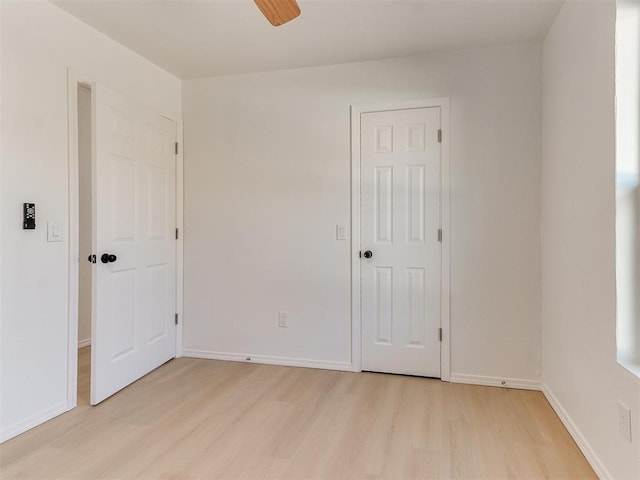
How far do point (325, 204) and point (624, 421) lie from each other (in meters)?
2.08

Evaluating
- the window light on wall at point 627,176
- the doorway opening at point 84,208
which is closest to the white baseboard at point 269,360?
the doorway opening at point 84,208

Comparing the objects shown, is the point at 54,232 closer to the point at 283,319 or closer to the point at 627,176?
the point at 283,319

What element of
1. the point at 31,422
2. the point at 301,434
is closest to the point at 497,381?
the point at 301,434

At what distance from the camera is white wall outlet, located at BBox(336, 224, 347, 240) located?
287cm

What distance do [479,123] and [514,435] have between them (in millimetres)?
1934

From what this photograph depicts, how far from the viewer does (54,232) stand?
2.14 meters

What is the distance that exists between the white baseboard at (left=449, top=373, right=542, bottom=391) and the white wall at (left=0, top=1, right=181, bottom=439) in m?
2.52

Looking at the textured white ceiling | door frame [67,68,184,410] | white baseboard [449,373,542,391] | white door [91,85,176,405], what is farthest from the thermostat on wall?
white baseboard [449,373,542,391]

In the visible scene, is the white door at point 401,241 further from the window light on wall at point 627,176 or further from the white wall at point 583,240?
the window light on wall at point 627,176

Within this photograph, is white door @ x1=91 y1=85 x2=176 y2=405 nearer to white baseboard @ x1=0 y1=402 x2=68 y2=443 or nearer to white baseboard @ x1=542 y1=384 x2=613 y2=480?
white baseboard @ x1=0 y1=402 x2=68 y2=443

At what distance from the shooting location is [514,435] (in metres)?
1.96

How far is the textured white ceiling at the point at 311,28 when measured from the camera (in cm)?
213

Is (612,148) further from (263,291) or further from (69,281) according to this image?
(69,281)

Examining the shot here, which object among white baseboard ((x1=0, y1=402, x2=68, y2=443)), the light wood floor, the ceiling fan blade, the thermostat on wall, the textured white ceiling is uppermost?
the textured white ceiling
